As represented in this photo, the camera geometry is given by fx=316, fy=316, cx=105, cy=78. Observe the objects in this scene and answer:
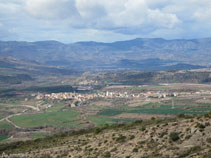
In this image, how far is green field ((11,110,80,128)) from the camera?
281ft

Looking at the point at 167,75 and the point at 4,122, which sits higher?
the point at 167,75

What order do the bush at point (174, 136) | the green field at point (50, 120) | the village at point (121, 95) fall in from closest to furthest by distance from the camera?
1. the bush at point (174, 136)
2. the green field at point (50, 120)
3. the village at point (121, 95)

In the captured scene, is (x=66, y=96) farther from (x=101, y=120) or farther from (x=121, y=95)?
(x=101, y=120)

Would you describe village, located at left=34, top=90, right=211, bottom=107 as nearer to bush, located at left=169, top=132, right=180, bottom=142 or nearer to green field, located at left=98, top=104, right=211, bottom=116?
green field, located at left=98, top=104, right=211, bottom=116

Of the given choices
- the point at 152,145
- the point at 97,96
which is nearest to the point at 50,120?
the point at 97,96

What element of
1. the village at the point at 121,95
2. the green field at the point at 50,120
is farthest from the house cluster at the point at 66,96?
the green field at the point at 50,120

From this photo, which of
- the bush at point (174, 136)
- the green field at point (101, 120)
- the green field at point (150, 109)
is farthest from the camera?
the green field at point (150, 109)

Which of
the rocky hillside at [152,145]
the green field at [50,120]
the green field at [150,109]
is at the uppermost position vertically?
the rocky hillside at [152,145]

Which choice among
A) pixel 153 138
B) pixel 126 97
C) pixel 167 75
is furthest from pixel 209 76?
pixel 153 138

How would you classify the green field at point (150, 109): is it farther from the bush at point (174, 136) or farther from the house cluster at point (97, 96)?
the bush at point (174, 136)

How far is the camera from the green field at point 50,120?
85537 millimetres

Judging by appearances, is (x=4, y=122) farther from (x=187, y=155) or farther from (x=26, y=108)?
(x=187, y=155)

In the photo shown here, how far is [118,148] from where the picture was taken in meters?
28.0

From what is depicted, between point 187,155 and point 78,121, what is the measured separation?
68.3m
